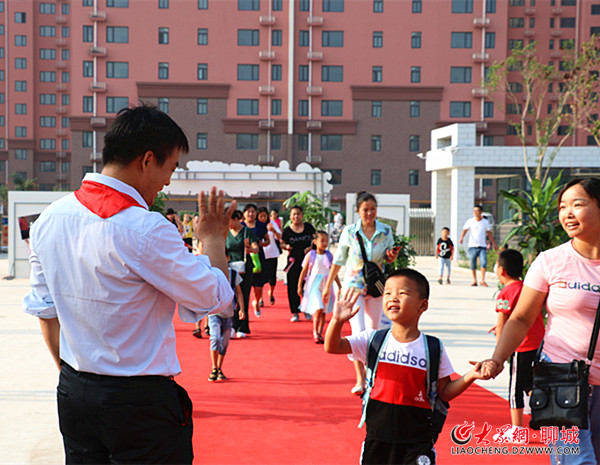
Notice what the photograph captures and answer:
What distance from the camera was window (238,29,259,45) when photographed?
163 feet

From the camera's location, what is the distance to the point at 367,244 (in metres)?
6.66

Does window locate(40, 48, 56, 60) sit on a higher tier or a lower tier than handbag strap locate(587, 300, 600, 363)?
higher

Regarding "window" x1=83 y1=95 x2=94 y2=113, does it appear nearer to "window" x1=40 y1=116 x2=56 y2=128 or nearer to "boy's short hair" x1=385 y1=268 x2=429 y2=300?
"window" x1=40 y1=116 x2=56 y2=128

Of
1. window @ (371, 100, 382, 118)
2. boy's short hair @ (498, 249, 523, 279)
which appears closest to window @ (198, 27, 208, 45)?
window @ (371, 100, 382, 118)

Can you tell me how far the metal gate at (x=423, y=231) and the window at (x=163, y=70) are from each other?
27778 millimetres

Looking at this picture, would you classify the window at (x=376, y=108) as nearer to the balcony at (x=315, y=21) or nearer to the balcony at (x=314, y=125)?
the balcony at (x=314, y=125)

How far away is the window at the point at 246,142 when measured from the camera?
5044 cm

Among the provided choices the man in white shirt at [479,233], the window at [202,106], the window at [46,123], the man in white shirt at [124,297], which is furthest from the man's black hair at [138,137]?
the window at [46,123]

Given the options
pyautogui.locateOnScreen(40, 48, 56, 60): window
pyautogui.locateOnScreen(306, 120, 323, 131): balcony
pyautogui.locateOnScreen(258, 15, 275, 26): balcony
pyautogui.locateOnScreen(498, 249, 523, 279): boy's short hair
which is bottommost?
pyautogui.locateOnScreen(498, 249, 523, 279): boy's short hair

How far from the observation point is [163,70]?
49875mm

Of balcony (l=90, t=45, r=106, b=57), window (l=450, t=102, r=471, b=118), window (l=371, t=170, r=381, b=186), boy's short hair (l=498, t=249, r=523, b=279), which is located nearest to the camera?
boy's short hair (l=498, t=249, r=523, b=279)

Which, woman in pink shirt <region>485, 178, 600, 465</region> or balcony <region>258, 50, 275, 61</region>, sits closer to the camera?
woman in pink shirt <region>485, 178, 600, 465</region>

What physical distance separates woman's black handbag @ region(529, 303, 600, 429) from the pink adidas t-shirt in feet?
0.19

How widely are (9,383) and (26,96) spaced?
65.2m
